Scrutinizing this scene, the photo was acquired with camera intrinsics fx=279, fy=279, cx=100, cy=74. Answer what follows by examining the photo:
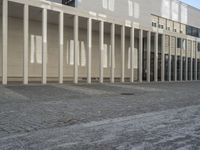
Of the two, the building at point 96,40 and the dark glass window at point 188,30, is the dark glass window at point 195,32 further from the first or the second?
the dark glass window at point 188,30

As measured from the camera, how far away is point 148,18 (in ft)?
106

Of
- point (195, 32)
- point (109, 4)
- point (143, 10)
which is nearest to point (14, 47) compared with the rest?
point (109, 4)

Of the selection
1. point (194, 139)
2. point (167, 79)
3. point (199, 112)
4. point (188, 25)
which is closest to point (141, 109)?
point (199, 112)

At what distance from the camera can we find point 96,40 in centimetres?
3003

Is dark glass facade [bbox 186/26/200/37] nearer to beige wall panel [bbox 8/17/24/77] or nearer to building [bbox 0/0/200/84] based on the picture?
building [bbox 0/0/200/84]

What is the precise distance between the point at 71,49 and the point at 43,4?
8263 mm

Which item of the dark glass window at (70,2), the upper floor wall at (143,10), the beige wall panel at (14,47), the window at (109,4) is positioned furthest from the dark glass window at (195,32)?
the beige wall panel at (14,47)

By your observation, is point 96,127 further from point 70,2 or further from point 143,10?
point 143,10

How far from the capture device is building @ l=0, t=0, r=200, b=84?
69.3ft

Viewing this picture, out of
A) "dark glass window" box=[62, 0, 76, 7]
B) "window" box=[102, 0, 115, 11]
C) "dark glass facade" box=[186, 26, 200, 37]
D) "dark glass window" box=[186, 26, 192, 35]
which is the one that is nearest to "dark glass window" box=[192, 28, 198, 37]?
"dark glass facade" box=[186, 26, 200, 37]

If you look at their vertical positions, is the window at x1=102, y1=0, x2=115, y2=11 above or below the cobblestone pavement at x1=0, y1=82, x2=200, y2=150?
above

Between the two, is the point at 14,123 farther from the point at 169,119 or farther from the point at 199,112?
the point at 199,112

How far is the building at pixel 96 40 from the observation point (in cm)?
2112

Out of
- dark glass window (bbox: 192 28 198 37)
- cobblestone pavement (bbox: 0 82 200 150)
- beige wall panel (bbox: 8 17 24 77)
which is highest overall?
dark glass window (bbox: 192 28 198 37)
